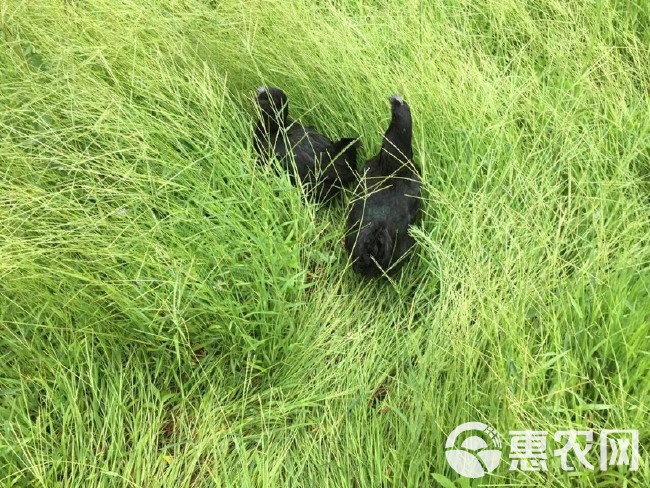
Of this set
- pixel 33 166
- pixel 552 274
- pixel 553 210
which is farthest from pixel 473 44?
pixel 33 166

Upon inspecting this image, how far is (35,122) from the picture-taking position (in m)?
2.32

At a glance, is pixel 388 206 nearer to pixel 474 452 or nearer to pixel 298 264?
pixel 298 264

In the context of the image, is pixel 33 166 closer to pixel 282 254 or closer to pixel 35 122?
pixel 35 122

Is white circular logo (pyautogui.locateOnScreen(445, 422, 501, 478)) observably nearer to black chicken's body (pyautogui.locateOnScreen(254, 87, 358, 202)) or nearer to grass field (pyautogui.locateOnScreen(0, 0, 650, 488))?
grass field (pyautogui.locateOnScreen(0, 0, 650, 488))

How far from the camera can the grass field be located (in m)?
1.76

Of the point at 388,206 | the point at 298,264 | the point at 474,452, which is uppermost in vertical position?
the point at 388,206

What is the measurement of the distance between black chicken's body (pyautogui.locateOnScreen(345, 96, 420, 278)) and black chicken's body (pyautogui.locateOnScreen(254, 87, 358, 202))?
138 millimetres

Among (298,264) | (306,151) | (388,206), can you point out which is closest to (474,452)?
(298,264)

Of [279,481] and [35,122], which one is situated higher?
[35,122]

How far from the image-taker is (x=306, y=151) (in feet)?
8.54

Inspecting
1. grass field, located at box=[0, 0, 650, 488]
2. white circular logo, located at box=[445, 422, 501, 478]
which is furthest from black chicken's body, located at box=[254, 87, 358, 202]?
white circular logo, located at box=[445, 422, 501, 478]

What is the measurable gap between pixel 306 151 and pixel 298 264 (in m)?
0.67

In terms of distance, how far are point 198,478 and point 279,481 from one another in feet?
0.83

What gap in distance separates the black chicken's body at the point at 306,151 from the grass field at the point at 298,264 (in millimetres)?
124
